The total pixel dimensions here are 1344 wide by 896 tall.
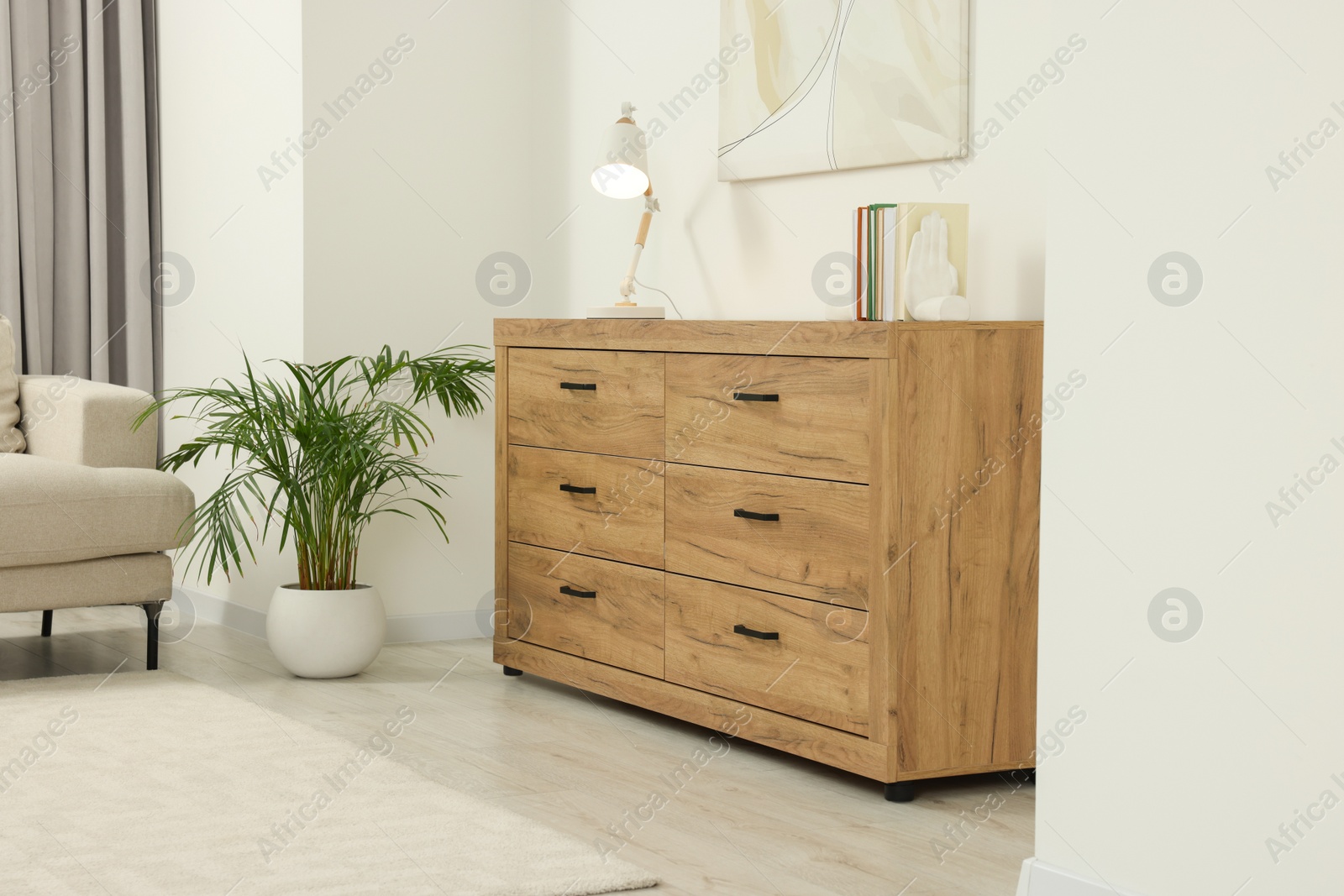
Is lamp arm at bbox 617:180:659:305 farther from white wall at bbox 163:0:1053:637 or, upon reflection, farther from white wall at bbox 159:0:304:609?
white wall at bbox 159:0:304:609

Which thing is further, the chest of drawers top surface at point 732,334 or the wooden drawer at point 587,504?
the wooden drawer at point 587,504

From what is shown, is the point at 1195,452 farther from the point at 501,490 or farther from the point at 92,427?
the point at 92,427

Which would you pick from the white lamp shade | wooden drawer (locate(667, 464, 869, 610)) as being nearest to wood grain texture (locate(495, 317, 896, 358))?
wooden drawer (locate(667, 464, 869, 610))

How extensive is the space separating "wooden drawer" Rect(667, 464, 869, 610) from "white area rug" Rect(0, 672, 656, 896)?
0.71 m

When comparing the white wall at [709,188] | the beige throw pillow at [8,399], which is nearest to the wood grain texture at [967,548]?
the white wall at [709,188]

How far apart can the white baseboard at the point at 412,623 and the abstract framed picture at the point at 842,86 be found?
152 cm

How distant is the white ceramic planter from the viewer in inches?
140

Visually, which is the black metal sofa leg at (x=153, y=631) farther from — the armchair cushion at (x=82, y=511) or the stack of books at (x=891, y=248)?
the stack of books at (x=891, y=248)

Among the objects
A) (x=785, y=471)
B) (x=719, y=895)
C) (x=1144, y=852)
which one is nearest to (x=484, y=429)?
(x=785, y=471)

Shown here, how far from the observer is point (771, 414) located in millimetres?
2828

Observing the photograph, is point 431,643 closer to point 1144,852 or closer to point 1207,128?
point 1144,852

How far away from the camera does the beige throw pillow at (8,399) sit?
393 cm

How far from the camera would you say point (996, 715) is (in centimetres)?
270

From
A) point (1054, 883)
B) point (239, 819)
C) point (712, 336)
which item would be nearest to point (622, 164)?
point (712, 336)
